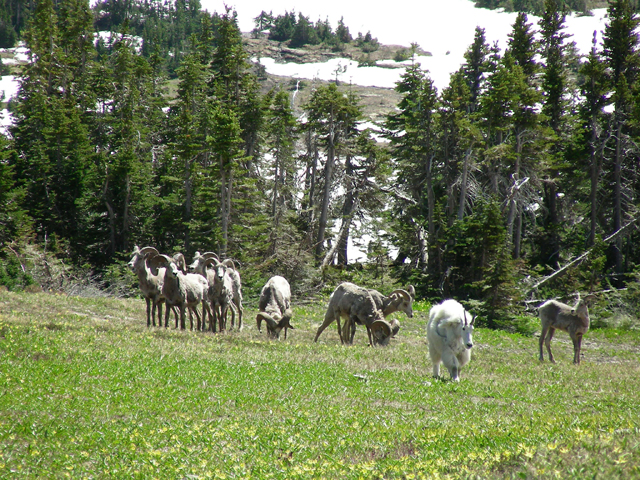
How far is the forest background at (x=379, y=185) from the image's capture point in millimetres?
30906

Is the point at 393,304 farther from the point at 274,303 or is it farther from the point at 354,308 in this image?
the point at 274,303

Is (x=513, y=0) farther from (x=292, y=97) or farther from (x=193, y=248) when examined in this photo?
(x=193, y=248)

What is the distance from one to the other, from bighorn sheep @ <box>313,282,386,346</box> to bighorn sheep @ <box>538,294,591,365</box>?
5.46 meters

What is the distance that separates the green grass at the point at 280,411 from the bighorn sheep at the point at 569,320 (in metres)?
1.24

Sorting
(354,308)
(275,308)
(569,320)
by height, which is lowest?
(275,308)

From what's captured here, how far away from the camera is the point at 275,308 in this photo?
19.5m

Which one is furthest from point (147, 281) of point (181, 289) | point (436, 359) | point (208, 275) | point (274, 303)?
point (436, 359)

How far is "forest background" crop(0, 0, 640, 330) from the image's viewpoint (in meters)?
30.9

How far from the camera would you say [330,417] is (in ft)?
29.2

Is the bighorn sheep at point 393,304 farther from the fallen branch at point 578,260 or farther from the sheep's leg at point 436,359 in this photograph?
the fallen branch at point 578,260

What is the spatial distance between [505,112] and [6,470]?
111ft

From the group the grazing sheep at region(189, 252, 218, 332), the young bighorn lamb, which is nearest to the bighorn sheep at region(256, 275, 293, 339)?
the young bighorn lamb

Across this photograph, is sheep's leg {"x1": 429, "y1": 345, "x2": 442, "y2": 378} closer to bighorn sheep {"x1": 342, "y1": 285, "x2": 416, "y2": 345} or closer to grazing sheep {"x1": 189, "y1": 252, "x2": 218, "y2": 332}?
bighorn sheep {"x1": 342, "y1": 285, "x2": 416, "y2": 345}

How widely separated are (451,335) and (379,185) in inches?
1217
